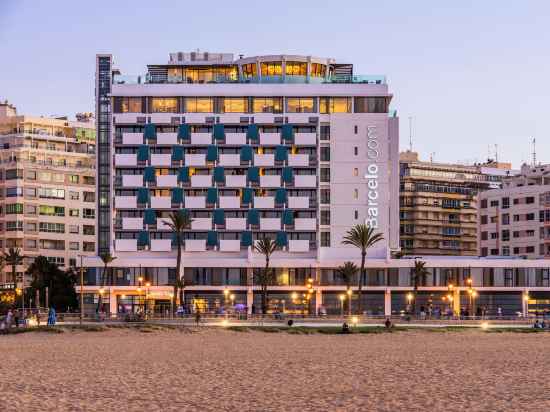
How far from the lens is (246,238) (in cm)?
15375

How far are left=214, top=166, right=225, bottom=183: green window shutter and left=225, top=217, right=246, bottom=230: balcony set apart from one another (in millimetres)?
5163

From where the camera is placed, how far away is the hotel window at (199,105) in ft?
514

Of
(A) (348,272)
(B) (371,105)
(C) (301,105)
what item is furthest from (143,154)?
(A) (348,272)

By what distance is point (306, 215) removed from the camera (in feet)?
508

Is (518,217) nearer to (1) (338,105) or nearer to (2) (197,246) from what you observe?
(1) (338,105)

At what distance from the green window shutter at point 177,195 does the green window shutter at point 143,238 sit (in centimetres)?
565

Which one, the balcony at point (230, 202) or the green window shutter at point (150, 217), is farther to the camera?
the balcony at point (230, 202)

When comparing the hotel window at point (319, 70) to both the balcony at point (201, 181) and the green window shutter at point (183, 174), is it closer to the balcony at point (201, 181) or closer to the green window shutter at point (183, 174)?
the balcony at point (201, 181)

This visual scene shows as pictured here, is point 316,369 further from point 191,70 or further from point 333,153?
point 191,70

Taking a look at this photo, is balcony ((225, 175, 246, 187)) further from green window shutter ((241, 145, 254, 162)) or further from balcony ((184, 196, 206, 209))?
balcony ((184, 196, 206, 209))

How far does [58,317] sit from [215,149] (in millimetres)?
41853

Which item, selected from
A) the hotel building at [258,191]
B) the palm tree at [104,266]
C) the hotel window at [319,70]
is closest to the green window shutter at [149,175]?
the hotel building at [258,191]

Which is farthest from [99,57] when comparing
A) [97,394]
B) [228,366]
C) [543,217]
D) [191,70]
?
[97,394]

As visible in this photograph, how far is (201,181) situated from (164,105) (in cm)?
1145
